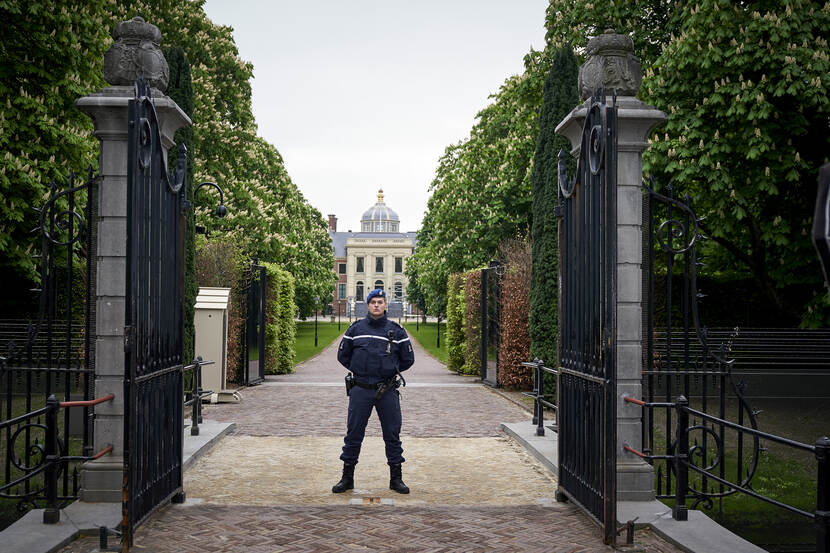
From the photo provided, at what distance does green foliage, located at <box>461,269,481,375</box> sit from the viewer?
18.8 m

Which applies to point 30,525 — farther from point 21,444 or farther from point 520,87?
point 520,87

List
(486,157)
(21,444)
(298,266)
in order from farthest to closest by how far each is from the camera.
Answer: (298,266) < (486,157) < (21,444)

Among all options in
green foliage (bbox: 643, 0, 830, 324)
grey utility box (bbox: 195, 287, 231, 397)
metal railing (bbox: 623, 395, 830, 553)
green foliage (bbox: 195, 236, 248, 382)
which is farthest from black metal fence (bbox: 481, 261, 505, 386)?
metal railing (bbox: 623, 395, 830, 553)

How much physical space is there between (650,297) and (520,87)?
13086mm

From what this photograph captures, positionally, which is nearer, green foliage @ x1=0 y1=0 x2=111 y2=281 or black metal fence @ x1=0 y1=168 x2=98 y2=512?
black metal fence @ x1=0 y1=168 x2=98 y2=512

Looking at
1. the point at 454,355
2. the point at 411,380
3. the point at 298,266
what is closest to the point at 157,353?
the point at 411,380

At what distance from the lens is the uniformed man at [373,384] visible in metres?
6.91

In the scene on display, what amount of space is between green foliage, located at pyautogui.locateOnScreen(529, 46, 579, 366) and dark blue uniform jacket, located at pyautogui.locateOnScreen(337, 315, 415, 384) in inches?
247

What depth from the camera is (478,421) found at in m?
11.6

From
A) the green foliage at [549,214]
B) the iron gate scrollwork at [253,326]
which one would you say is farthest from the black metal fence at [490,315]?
the iron gate scrollwork at [253,326]

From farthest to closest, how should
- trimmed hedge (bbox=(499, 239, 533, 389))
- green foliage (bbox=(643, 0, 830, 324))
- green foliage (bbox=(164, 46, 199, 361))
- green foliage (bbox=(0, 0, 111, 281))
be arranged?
1. trimmed hedge (bbox=(499, 239, 533, 389))
2. green foliage (bbox=(0, 0, 111, 281))
3. green foliage (bbox=(164, 46, 199, 361))
4. green foliage (bbox=(643, 0, 830, 324))

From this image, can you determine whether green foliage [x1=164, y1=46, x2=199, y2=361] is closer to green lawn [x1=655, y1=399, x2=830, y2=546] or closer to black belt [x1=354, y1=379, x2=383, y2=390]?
black belt [x1=354, y1=379, x2=383, y2=390]

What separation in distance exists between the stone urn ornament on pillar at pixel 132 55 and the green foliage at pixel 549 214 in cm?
790

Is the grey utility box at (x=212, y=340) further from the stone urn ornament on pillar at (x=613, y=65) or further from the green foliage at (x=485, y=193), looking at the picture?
the green foliage at (x=485, y=193)
